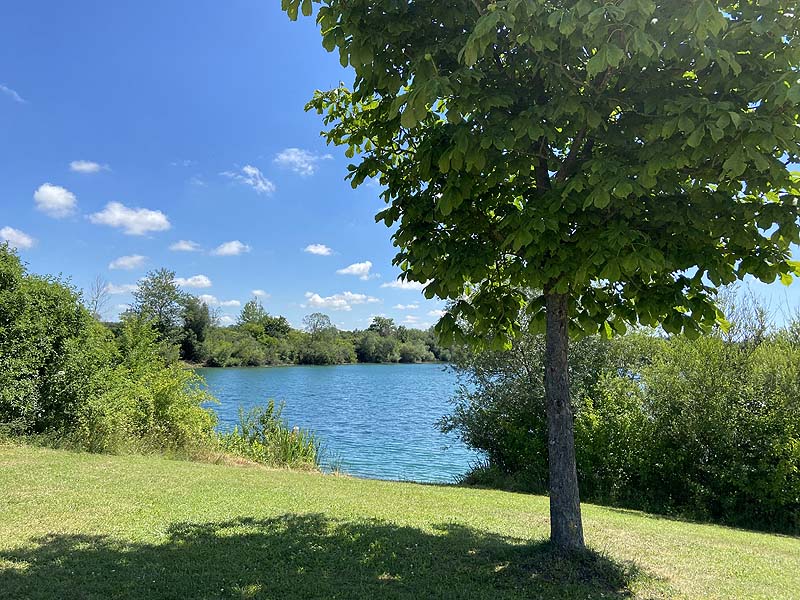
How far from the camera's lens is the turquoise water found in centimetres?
1697

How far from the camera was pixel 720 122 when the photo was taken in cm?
275

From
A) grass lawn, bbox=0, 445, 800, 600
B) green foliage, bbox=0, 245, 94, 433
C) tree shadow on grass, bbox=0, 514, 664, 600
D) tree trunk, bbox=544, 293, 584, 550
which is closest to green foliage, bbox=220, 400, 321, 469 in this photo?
green foliage, bbox=0, 245, 94, 433

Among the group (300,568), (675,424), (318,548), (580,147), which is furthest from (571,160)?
(675,424)

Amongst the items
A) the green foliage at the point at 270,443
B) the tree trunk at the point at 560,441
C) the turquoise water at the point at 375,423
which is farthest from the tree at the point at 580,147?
the turquoise water at the point at 375,423

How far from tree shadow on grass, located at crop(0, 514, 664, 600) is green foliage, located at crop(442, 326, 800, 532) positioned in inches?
267

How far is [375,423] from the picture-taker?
2572cm

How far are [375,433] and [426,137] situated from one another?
2007 cm

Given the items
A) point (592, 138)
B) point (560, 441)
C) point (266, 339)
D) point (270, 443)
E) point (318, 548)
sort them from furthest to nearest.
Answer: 1. point (266, 339)
2. point (270, 443)
3. point (318, 548)
4. point (560, 441)
5. point (592, 138)

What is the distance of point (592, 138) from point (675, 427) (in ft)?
33.1

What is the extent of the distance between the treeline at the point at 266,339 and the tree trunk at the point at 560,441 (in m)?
55.0

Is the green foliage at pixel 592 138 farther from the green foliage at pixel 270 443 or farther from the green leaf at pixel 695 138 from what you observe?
the green foliage at pixel 270 443

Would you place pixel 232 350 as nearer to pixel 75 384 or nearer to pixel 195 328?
pixel 195 328

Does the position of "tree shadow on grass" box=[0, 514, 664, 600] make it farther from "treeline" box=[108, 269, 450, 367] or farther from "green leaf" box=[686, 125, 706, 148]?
"treeline" box=[108, 269, 450, 367]

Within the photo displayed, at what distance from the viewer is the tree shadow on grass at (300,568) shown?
381cm
